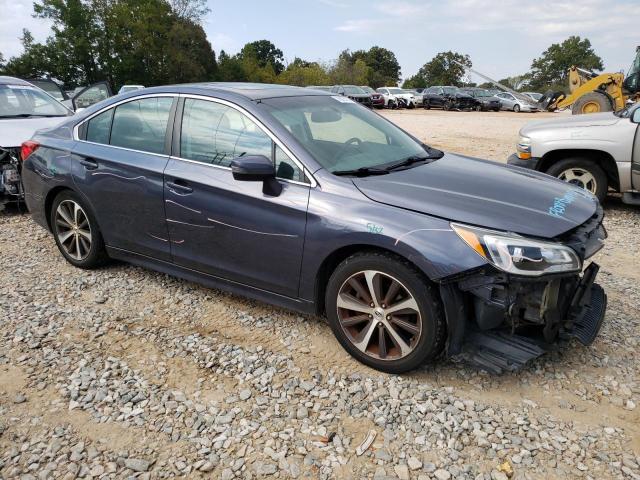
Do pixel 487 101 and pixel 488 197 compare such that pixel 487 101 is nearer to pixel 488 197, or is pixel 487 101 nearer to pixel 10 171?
pixel 10 171

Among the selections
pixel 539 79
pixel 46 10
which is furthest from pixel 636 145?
pixel 539 79

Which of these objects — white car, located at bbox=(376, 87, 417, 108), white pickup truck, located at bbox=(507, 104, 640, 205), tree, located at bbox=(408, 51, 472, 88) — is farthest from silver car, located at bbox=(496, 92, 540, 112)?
tree, located at bbox=(408, 51, 472, 88)

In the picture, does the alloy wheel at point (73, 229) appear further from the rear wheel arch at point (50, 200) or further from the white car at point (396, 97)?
Answer: the white car at point (396, 97)

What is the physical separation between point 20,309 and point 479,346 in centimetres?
339

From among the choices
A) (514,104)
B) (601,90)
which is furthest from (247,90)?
(514,104)

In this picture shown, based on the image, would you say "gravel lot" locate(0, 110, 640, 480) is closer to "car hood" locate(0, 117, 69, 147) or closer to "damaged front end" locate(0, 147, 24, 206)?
"damaged front end" locate(0, 147, 24, 206)

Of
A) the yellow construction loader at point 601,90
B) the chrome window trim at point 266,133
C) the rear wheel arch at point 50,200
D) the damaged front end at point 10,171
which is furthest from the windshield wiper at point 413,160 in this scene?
the yellow construction loader at point 601,90

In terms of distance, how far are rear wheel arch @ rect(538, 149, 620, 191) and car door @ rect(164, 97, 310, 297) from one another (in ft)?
15.6

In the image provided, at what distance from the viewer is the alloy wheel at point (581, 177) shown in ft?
21.7

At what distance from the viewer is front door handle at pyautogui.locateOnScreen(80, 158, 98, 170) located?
4.26 m

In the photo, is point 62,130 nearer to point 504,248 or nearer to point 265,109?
point 265,109

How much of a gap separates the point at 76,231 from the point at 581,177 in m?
5.93

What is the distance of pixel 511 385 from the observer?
3.04 m

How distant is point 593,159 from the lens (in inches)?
261
